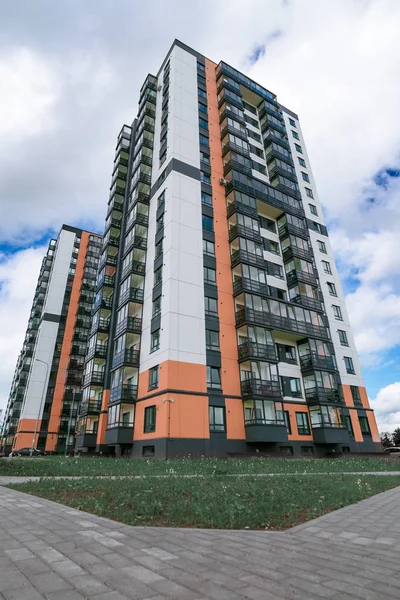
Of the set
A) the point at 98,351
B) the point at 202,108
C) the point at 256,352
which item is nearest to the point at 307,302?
the point at 256,352

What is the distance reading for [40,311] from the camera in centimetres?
7156

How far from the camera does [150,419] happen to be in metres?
26.8

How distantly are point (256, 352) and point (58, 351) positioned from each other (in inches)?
1736

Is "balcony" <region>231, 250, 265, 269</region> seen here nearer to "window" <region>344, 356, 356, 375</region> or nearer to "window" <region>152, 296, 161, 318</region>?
"window" <region>152, 296, 161, 318</region>

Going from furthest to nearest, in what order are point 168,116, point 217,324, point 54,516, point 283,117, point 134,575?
1. point 283,117
2. point 168,116
3. point 217,324
4. point 54,516
5. point 134,575

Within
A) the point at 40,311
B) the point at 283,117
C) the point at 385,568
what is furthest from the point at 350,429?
the point at 40,311

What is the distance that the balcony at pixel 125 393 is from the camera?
29656 millimetres

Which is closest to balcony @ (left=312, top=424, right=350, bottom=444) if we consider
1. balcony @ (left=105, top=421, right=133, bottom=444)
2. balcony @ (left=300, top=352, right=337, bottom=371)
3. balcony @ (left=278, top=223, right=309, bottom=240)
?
balcony @ (left=300, top=352, right=337, bottom=371)

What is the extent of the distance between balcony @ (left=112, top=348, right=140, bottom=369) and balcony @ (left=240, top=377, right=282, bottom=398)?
9940 mm

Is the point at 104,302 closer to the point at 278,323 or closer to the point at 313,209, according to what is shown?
the point at 278,323

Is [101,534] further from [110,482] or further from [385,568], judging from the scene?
[110,482]

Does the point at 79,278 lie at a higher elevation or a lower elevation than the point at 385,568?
higher

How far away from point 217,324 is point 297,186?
2642 centimetres

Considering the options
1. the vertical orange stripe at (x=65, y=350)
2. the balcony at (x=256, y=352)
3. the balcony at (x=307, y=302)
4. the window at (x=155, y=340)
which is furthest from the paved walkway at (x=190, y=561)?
the vertical orange stripe at (x=65, y=350)
